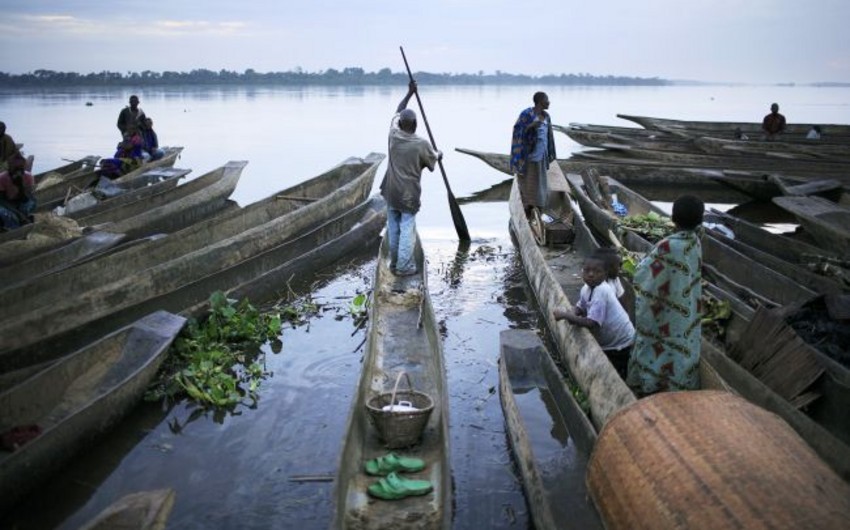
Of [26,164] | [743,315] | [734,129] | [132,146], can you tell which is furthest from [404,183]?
[734,129]

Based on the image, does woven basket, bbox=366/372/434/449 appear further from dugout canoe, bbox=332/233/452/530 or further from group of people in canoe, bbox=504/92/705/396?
group of people in canoe, bbox=504/92/705/396

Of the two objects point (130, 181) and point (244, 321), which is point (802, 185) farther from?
point (130, 181)

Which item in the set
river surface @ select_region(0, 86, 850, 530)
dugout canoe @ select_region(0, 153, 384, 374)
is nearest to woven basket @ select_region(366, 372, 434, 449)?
river surface @ select_region(0, 86, 850, 530)

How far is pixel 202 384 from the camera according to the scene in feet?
18.8

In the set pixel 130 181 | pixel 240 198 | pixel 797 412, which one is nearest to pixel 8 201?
pixel 130 181

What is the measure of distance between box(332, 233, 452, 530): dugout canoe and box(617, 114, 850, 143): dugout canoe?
1478 centimetres

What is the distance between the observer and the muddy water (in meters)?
4.28

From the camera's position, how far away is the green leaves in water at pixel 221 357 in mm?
5676

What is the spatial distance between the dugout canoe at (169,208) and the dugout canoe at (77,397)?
10.3 feet

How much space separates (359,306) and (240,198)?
27.7 ft

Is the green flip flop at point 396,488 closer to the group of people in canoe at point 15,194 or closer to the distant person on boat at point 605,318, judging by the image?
the distant person on boat at point 605,318

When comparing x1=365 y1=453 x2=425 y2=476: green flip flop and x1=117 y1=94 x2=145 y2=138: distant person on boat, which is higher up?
x1=117 y1=94 x2=145 y2=138: distant person on boat

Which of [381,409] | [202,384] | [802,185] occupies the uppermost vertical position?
[802,185]

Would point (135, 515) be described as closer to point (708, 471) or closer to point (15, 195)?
point (708, 471)
